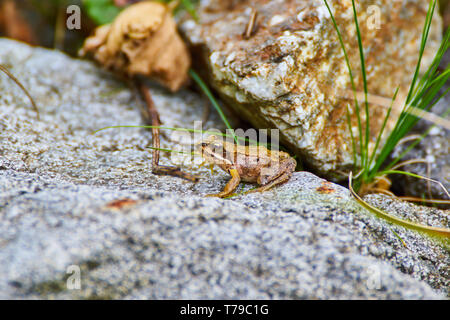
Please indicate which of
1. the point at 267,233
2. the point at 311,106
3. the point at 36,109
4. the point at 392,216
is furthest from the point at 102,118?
the point at 392,216

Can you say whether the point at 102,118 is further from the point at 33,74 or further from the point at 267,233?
the point at 267,233

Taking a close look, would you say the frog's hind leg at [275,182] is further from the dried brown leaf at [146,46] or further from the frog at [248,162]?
the dried brown leaf at [146,46]

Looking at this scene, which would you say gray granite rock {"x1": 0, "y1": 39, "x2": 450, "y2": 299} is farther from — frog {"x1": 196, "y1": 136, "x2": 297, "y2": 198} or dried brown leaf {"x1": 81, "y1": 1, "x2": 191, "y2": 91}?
dried brown leaf {"x1": 81, "y1": 1, "x2": 191, "y2": 91}

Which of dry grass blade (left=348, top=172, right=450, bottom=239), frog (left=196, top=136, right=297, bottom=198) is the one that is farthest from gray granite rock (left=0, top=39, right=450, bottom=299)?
frog (left=196, top=136, right=297, bottom=198)

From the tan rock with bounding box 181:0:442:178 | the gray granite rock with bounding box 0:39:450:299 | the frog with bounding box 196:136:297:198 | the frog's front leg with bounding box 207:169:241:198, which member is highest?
the tan rock with bounding box 181:0:442:178

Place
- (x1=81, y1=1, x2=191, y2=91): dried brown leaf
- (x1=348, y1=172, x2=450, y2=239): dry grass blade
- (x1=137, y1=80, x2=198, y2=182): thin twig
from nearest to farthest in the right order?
1. (x1=348, y1=172, x2=450, y2=239): dry grass blade
2. (x1=137, y1=80, x2=198, y2=182): thin twig
3. (x1=81, y1=1, x2=191, y2=91): dried brown leaf

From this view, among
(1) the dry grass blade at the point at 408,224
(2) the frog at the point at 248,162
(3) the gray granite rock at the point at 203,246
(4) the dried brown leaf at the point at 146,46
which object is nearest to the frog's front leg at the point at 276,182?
(2) the frog at the point at 248,162

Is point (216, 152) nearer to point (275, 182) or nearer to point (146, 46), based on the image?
point (275, 182)

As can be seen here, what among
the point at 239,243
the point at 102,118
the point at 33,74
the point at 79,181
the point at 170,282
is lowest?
the point at 170,282
